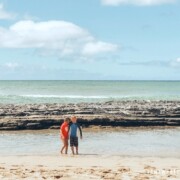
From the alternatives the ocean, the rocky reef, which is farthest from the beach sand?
the ocean

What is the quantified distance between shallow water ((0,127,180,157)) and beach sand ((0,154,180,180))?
211 centimetres

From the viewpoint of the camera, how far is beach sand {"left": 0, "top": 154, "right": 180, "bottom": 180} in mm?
14508

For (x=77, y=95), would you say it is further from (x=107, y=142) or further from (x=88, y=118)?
(x=107, y=142)

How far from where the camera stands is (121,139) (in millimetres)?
26078

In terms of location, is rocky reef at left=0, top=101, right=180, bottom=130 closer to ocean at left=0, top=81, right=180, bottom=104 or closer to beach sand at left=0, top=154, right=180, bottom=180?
beach sand at left=0, top=154, right=180, bottom=180

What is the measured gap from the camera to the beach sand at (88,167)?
571 inches

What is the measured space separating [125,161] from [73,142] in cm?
295

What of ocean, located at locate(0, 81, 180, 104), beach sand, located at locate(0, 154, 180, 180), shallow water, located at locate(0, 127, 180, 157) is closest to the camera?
beach sand, located at locate(0, 154, 180, 180)

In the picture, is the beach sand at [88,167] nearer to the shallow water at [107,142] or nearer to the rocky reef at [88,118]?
the shallow water at [107,142]

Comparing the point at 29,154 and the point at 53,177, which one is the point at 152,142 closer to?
the point at 29,154

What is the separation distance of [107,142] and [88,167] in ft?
27.3

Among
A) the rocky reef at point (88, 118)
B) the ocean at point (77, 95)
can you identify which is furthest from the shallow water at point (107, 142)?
the ocean at point (77, 95)

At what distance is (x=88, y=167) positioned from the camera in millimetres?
16188

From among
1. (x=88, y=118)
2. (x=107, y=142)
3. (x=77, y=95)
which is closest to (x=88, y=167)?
(x=107, y=142)
